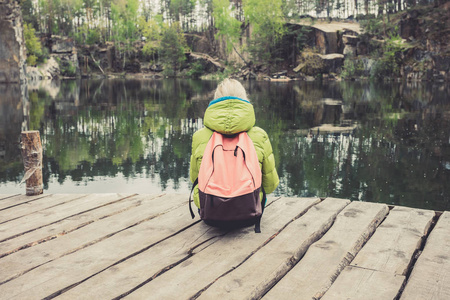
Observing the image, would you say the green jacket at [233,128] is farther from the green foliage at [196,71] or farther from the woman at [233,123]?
the green foliage at [196,71]

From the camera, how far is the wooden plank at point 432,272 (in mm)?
2568

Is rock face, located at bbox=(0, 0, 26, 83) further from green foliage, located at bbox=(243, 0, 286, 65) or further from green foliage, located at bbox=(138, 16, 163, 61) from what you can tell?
green foliage, located at bbox=(138, 16, 163, 61)

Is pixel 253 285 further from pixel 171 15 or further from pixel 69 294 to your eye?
pixel 171 15

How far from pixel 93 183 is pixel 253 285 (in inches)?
263

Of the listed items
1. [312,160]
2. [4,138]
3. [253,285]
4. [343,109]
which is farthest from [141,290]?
[343,109]

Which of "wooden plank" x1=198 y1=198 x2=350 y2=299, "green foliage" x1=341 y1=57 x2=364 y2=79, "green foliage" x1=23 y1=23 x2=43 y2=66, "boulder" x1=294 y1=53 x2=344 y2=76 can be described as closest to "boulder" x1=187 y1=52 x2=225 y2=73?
"boulder" x1=294 y1=53 x2=344 y2=76

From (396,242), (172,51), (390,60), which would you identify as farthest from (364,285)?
(172,51)

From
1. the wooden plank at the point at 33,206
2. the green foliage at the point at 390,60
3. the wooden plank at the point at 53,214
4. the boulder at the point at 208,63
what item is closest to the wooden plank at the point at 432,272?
the wooden plank at the point at 53,214

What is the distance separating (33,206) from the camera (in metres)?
4.48

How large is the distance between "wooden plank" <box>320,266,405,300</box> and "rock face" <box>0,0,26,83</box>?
45.4 metres

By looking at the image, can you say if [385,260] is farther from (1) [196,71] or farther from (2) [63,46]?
(2) [63,46]

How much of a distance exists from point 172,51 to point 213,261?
242 feet

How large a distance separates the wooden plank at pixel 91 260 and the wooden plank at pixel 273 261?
0.70m

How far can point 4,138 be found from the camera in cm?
1334
